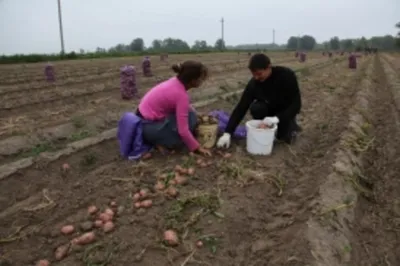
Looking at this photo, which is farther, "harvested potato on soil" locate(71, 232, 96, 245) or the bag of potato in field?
the bag of potato in field

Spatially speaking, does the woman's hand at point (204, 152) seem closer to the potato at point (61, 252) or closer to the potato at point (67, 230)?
the potato at point (67, 230)

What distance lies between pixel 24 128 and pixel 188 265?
467 cm

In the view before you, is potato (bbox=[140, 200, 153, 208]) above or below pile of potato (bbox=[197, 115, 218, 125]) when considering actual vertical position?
below

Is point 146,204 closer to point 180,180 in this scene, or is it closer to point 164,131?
point 180,180

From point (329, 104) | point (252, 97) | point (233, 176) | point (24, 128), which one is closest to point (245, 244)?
point (233, 176)

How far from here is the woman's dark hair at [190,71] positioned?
13.7 feet

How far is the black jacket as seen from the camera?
15.6 feet

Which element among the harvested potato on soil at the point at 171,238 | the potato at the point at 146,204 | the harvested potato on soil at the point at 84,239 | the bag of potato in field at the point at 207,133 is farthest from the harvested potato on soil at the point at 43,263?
the bag of potato in field at the point at 207,133

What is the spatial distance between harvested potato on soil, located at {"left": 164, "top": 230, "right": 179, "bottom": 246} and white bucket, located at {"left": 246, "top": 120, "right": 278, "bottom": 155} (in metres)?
1.97

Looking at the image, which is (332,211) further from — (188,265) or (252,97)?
(252,97)

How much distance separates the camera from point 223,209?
341 centimetres

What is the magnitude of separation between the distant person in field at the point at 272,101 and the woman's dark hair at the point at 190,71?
0.71 meters

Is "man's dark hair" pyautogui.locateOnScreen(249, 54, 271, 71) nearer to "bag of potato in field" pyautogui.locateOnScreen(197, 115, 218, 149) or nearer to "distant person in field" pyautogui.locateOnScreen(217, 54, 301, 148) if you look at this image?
"distant person in field" pyautogui.locateOnScreen(217, 54, 301, 148)

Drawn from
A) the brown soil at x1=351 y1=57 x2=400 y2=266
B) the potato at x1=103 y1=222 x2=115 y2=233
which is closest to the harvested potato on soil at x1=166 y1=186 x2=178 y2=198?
the potato at x1=103 y1=222 x2=115 y2=233
